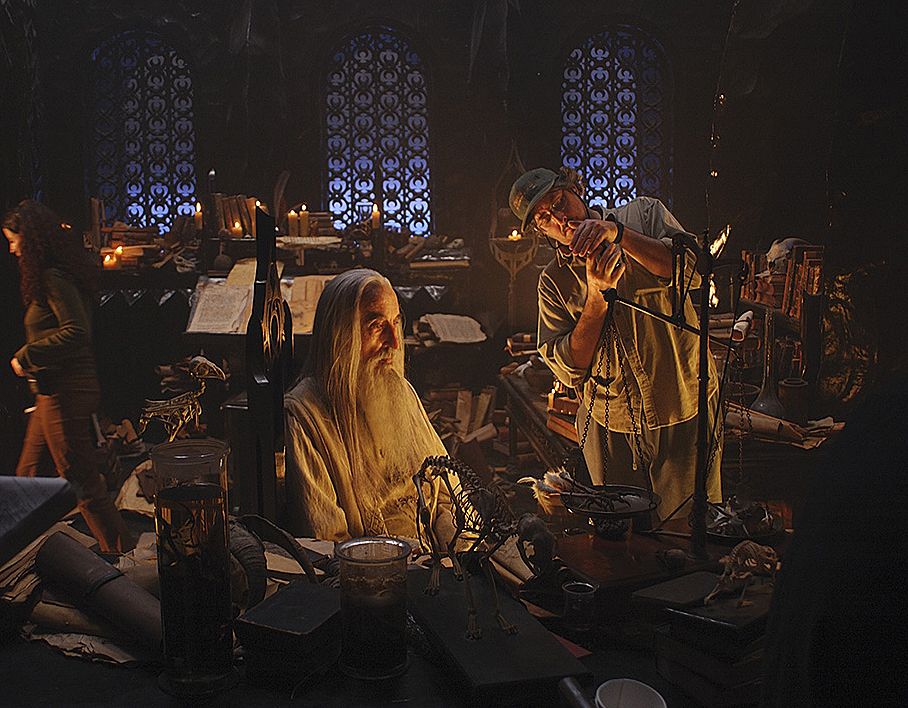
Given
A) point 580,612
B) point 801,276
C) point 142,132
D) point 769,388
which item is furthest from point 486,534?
point 142,132

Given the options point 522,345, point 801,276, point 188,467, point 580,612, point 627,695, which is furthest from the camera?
point 522,345

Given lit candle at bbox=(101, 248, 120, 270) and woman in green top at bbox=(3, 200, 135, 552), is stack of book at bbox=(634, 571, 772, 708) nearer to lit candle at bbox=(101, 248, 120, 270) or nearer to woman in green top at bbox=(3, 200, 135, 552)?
woman in green top at bbox=(3, 200, 135, 552)

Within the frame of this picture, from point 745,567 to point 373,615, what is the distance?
782 mm

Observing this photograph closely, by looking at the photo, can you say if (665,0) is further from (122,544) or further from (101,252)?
(122,544)

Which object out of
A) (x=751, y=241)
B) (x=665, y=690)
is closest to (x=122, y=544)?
(x=665, y=690)

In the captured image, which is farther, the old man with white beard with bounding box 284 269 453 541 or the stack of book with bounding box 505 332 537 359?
the stack of book with bounding box 505 332 537 359

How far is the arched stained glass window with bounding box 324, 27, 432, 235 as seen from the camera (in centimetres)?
939

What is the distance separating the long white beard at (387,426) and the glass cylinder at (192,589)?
1897 mm

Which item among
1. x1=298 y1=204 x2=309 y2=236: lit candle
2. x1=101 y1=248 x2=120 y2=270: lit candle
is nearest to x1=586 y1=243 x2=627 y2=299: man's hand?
x1=298 y1=204 x2=309 y2=236: lit candle

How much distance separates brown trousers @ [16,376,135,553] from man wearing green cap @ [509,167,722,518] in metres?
3.29

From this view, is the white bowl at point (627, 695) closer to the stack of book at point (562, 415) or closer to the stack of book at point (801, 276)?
the stack of book at point (562, 415)

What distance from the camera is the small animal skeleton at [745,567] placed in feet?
4.93

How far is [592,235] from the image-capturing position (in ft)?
10.3

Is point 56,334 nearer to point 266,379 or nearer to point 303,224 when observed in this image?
point 266,379
